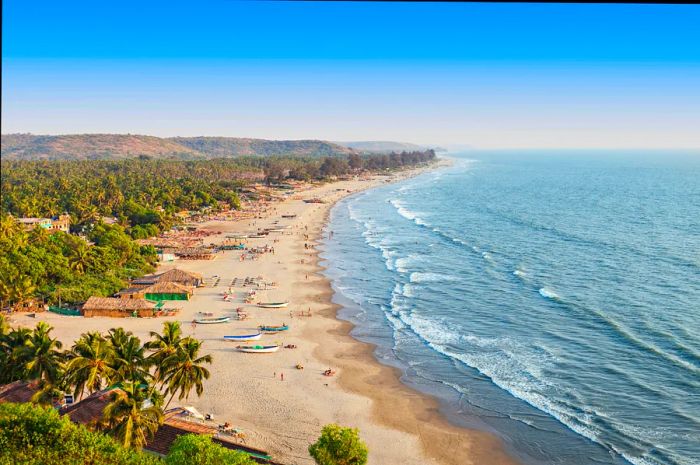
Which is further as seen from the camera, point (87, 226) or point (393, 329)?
point (87, 226)

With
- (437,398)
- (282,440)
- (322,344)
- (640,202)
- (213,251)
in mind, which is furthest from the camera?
(640,202)

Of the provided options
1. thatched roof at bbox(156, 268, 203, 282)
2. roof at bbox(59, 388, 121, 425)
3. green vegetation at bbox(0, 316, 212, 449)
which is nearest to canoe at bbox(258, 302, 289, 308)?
thatched roof at bbox(156, 268, 203, 282)

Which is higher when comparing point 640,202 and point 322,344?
point 640,202

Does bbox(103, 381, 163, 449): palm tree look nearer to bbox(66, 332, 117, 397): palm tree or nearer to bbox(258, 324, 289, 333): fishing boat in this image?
bbox(66, 332, 117, 397): palm tree

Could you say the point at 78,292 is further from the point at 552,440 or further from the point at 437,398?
the point at 552,440

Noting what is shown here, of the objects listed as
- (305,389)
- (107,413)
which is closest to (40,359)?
(107,413)

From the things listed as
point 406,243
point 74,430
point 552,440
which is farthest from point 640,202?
point 74,430
